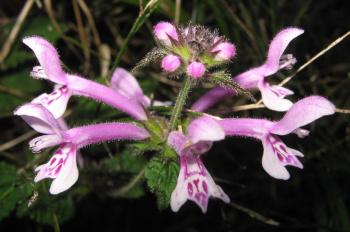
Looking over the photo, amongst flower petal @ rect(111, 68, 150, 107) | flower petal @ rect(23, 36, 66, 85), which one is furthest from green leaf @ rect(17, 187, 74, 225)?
flower petal @ rect(23, 36, 66, 85)

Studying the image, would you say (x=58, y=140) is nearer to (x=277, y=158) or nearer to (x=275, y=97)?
(x=277, y=158)

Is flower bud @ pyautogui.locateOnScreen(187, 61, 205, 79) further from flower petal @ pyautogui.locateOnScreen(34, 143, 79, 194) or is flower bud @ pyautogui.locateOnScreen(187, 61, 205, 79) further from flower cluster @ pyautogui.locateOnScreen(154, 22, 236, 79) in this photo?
flower petal @ pyautogui.locateOnScreen(34, 143, 79, 194)

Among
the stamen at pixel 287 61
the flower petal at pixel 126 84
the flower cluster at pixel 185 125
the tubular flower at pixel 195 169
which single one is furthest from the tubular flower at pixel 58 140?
the stamen at pixel 287 61

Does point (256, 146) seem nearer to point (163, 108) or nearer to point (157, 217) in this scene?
point (157, 217)

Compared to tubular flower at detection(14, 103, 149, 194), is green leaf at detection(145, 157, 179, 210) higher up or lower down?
lower down

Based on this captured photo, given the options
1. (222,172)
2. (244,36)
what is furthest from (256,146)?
(244,36)

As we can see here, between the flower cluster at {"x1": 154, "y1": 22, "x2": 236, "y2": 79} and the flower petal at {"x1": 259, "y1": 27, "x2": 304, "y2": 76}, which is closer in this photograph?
the flower cluster at {"x1": 154, "y1": 22, "x2": 236, "y2": 79}

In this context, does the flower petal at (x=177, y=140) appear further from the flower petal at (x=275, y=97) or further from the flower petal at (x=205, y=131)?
the flower petal at (x=275, y=97)

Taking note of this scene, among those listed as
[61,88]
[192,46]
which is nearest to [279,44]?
[192,46]
